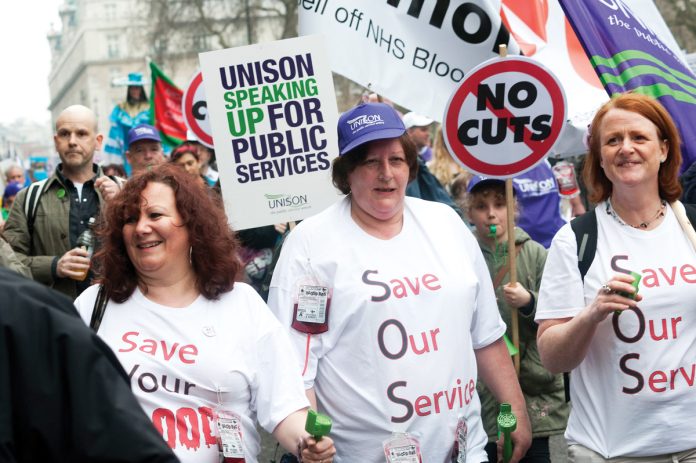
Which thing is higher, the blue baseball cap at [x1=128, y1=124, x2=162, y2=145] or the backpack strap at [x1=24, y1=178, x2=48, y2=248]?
the blue baseball cap at [x1=128, y1=124, x2=162, y2=145]

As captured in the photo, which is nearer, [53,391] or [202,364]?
[53,391]

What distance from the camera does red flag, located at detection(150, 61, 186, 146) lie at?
40.3 feet

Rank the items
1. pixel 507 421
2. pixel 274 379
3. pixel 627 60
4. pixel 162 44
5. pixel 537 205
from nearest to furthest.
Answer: pixel 274 379 < pixel 507 421 < pixel 627 60 < pixel 537 205 < pixel 162 44

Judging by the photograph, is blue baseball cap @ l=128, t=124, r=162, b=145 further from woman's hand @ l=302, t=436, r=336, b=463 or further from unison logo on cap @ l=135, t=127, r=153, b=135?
woman's hand @ l=302, t=436, r=336, b=463

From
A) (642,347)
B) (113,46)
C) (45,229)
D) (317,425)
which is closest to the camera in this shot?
(317,425)

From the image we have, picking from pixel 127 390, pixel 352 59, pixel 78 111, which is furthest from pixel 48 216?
pixel 127 390

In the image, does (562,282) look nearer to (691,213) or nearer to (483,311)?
(483,311)

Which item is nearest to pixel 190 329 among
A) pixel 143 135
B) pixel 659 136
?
pixel 659 136

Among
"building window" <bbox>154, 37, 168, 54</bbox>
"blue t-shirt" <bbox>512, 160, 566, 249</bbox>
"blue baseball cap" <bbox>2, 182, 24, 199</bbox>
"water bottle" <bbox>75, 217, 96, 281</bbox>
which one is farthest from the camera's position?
"building window" <bbox>154, 37, 168, 54</bbox>

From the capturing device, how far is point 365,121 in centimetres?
412

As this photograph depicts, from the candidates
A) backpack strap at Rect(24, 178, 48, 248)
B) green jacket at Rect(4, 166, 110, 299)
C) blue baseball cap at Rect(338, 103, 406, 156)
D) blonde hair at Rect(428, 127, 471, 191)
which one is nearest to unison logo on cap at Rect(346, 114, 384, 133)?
blue baseball cap at Rect(338, 103, 406, 156)

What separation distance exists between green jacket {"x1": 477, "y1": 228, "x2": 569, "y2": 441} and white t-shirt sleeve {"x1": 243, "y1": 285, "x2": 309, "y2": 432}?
168 centimetres

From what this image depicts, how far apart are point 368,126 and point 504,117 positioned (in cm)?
106

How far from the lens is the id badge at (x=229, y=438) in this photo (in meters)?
3.53
